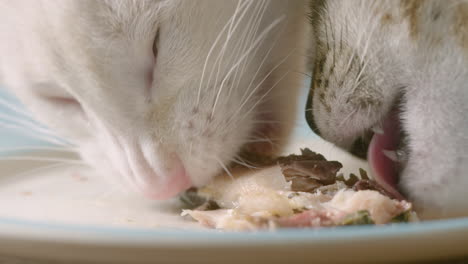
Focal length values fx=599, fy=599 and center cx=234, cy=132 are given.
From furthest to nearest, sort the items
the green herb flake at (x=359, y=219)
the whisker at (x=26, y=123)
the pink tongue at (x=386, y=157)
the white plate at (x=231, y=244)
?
the whisker at (x=26, y=123), the pink tongue at (x=386, y=157), the green herb flake at (x=359, y=219), the white plate at (x=231, y=244)

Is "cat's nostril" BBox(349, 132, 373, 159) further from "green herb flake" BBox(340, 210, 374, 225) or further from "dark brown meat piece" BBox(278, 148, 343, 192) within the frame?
"green herb flake" BBox(340, 210, 374, 225)

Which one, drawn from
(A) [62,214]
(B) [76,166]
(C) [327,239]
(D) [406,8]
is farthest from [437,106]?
(B) [76,166]

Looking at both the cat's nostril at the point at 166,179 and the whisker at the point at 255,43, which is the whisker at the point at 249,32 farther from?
→ the cat's nostril at the point at 166,179

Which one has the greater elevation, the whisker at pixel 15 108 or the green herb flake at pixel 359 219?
the whisker at pixel 15 108

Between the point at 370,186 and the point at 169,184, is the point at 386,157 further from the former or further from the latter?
the point at 169,184

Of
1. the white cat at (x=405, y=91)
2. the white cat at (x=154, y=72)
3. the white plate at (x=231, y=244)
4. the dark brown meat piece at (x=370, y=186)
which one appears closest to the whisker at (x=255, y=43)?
the white cat at (x=154, y=72)

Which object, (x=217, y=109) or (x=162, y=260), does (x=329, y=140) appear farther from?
(x=162, y=260)

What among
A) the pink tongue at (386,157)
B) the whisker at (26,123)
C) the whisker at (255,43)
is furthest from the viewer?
the whisker at (26,123)

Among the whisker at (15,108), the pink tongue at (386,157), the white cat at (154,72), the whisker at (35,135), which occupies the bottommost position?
the pink tongue at (386,157)
